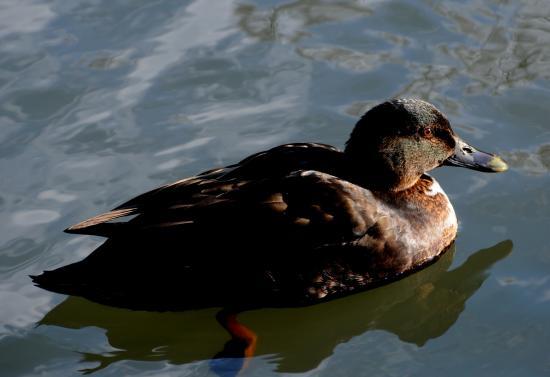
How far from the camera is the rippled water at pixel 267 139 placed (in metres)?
Result: 7.28

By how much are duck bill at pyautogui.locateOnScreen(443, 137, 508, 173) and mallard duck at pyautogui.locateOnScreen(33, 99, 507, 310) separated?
65 cm

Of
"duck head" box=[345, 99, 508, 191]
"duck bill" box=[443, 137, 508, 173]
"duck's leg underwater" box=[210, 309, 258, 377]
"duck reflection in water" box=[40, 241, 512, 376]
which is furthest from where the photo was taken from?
"duck bill" box=[443, 137, 508, 173]

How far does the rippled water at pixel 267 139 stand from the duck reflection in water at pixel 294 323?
0.01 metres

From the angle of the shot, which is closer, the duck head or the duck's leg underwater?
the duck's leg underwater

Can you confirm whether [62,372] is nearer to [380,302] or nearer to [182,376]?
[182,376]

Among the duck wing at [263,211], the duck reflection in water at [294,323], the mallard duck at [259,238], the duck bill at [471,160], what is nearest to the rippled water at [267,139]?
the duck reflection in water at [294,323]

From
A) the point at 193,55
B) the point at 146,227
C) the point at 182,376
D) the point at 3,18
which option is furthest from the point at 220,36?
the point at 182,376

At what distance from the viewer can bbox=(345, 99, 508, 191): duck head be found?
25.3ft

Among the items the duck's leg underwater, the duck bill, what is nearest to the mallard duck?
the duck's leg underwater

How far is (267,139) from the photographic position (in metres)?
9.13

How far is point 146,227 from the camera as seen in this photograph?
7.39 metres

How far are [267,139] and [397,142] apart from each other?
1.65m

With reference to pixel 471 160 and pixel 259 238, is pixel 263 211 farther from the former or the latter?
pixel 471 160

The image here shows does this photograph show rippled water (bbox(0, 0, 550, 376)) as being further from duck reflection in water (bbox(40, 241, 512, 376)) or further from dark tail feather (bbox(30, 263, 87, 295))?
dark tail feather (bbox(30, 263, 87, 295))
